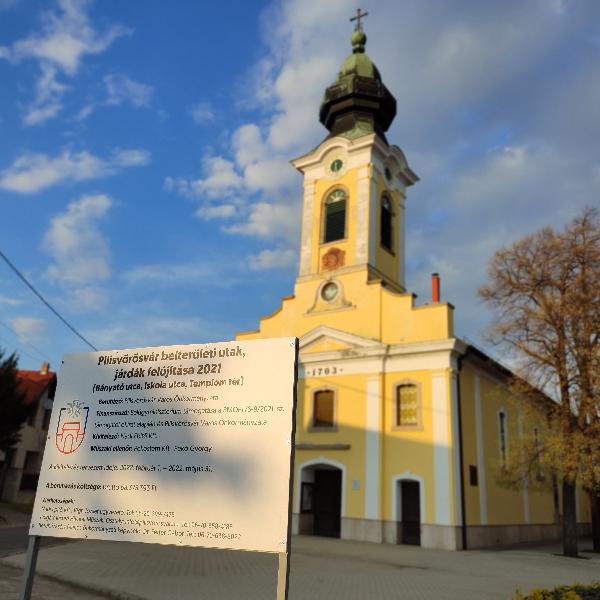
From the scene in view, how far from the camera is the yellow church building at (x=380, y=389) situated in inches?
821

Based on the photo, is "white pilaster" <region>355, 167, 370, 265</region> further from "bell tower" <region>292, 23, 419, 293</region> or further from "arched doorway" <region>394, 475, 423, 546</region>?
"arched doorway" <region>394, 475, 423, 546</region>

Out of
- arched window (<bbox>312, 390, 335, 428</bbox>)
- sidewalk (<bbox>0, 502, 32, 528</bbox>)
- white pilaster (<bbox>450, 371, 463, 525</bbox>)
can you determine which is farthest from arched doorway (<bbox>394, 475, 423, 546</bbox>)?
sidewalk (<bbox>0, 502, 32, 528</bbox>)

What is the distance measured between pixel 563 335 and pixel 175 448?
15.9 m

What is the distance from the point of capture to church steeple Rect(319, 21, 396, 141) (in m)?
29.3

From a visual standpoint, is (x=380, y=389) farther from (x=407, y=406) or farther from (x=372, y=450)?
(x=372, y=450)

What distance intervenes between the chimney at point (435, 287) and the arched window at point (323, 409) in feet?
19.0

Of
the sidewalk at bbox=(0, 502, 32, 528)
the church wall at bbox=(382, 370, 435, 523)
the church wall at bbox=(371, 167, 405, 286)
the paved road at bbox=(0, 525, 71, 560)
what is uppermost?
the church wall at bbox=(371, 167, 405, 286)

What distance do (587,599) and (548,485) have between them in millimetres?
22021

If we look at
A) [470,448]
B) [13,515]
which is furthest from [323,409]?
[13,515]

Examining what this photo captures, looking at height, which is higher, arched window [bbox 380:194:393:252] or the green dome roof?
the green dome roof

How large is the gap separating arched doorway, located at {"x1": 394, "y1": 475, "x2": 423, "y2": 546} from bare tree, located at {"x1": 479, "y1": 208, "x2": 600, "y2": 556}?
421 cm

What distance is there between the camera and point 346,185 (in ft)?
90.3

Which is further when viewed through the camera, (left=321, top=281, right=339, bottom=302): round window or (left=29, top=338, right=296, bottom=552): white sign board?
(left=321, top=281, right=339, bottom=302): round window

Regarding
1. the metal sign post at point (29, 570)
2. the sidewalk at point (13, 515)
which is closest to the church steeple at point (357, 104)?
the sidewalk at point (13, 515)
